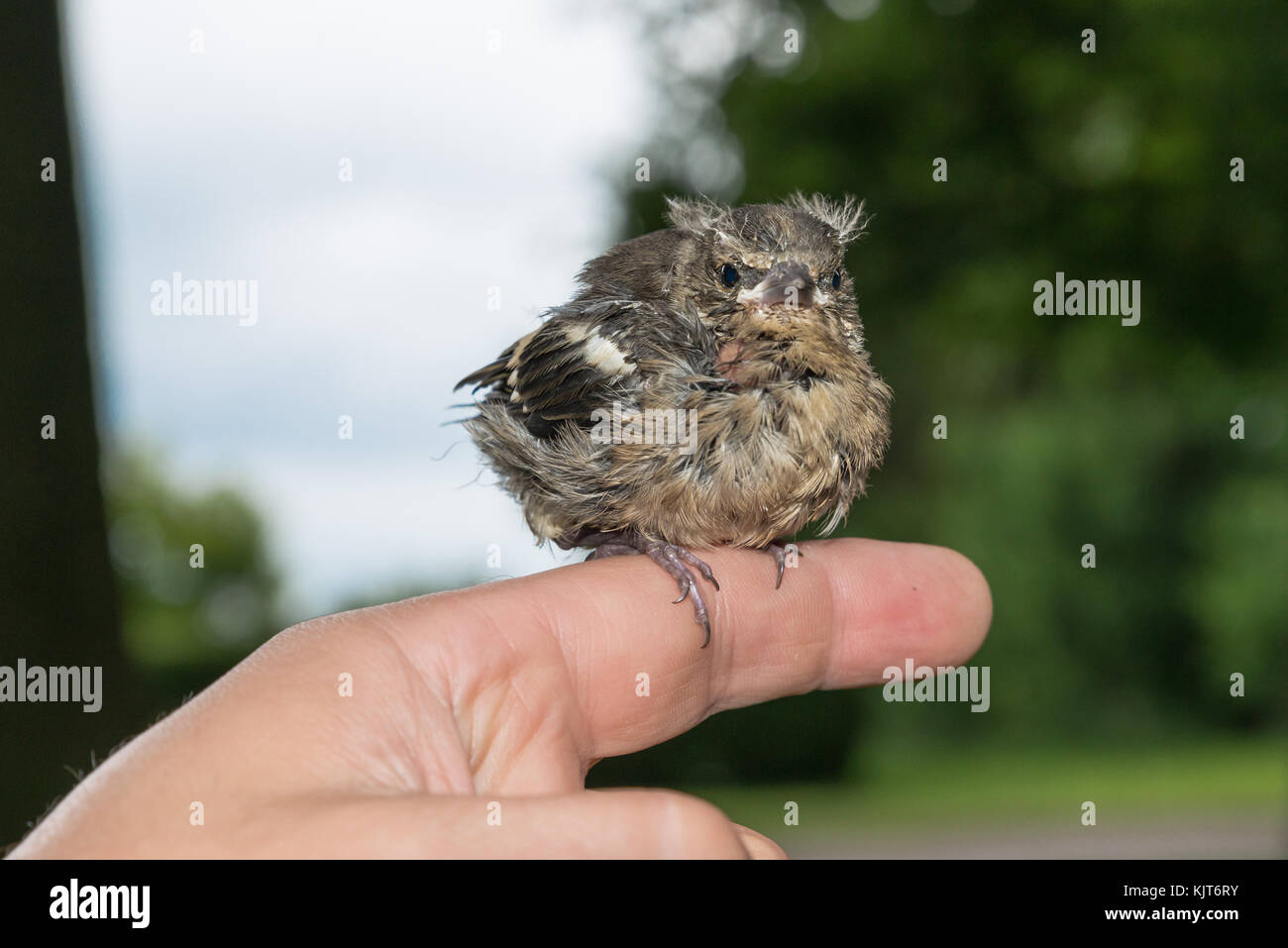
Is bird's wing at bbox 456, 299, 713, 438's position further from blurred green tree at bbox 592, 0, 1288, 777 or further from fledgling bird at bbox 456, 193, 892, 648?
blurred green tree at bbox 592, 0, 1288, 777

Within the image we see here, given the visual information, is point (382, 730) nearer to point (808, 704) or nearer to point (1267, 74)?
point (808, 704)

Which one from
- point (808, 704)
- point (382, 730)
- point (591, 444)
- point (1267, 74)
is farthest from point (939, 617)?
point (1267, 74)

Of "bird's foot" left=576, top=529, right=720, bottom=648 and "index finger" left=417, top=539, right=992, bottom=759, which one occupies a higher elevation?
"bird's foot" left=576, top=529, right=720, bottom=648
